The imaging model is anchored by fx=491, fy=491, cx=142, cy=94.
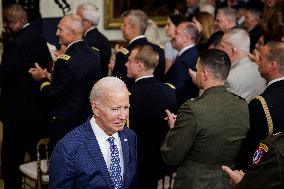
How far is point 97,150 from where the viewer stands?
8.72 feet

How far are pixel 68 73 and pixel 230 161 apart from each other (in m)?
1.66

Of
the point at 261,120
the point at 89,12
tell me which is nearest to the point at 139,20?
the point at 89,12

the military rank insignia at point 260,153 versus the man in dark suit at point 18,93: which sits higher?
the military rank insignia at point 260,153

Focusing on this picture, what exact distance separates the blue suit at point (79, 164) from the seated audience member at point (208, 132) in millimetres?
657

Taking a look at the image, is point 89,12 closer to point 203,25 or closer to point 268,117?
point 203,25

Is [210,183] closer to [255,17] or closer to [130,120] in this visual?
[130,120]

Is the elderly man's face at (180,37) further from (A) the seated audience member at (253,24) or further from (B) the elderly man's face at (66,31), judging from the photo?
(A) the seated audience member at (253,24)

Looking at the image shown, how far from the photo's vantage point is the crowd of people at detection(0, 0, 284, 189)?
267 centimetres

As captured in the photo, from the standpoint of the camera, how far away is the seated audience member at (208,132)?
3.12 meters

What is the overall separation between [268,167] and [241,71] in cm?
226

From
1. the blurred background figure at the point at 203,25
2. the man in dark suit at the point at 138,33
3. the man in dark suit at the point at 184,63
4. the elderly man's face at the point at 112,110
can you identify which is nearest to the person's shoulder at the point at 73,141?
the elderly man's face at the point at 112,110

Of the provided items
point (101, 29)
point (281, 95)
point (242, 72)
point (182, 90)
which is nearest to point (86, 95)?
point (182, 90)

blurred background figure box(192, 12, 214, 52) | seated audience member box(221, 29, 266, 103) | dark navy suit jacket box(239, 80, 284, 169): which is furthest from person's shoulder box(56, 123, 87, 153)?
blurred background figure box(192, 12, 214, 52)

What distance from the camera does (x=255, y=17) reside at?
6887 millimetres
